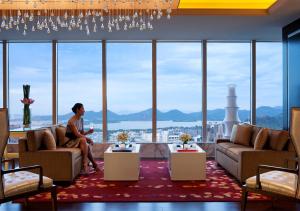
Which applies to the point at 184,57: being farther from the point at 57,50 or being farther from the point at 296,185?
the point at 296,185

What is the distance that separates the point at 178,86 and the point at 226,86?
4.17 feet

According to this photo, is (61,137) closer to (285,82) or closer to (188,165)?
(188,165)

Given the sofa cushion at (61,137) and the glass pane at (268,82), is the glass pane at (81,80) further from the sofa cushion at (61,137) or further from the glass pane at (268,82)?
the glass pane at (268,82)

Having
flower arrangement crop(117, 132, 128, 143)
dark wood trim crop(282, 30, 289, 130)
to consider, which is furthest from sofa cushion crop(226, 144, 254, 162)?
flower arrangement crop(117, 132, 128, 143)

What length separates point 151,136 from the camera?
8.66m

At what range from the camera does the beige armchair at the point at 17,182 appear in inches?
128

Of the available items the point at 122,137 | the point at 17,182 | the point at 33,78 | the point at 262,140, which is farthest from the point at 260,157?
the point at 33,78

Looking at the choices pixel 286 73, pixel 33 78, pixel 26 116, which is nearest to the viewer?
pixel 26 116

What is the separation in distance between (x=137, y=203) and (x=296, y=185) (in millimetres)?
2068

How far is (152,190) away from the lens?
509 centimetres

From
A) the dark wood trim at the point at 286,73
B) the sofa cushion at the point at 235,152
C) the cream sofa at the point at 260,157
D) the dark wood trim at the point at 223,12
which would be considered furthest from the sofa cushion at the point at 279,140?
the dark wood trim at the point at 223,12

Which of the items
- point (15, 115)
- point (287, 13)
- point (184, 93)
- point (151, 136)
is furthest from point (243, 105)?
point (15, 115)

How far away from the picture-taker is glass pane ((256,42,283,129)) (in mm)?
8680

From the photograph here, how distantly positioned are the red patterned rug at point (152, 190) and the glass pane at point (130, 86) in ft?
8.57
